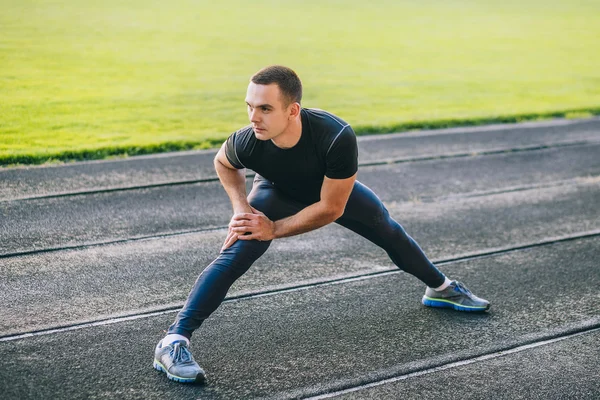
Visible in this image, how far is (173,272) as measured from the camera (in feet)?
18.6

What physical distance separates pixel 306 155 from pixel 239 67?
457 inches

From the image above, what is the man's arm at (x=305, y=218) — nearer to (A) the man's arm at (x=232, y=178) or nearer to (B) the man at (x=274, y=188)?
(B) the man at (x=274, y=188)

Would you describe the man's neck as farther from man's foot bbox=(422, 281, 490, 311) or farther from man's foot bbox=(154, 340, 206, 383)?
man's foot bbox=(422, 281, 490, 311)

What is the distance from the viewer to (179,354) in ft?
13.2

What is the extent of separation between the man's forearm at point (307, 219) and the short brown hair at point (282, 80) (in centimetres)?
64

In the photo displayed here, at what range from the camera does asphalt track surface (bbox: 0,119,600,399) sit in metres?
4.17

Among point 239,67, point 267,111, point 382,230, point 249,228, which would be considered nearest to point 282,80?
point 267,111

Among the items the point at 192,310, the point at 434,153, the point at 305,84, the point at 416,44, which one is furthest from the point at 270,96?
the point at 416,44

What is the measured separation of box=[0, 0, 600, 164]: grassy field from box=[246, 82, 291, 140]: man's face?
535 centimetres

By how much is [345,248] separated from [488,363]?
7.02 ft

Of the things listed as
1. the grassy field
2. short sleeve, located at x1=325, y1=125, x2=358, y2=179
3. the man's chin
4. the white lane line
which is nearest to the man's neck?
the man's chin

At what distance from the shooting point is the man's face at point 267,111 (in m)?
3.94

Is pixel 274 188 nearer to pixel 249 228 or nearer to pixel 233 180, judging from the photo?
pixel 233 180

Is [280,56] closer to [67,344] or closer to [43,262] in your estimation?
[43,262]
